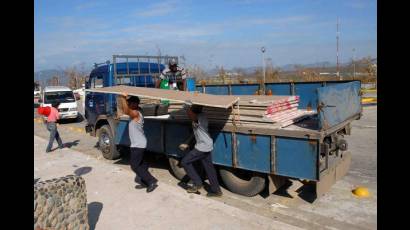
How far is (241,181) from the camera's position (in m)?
6.39

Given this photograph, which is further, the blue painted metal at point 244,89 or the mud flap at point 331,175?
the blue painted metal at point 244,89

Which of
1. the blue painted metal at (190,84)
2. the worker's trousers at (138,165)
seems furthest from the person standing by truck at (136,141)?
the blue painted metal at (190,84)

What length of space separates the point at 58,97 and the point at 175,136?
13790 mm

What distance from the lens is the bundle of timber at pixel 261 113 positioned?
5.73 metres

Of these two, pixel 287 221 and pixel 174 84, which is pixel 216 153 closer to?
pixel 287 221

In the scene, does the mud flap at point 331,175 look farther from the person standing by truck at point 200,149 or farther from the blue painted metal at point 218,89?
the blue painted metal at point 218,89

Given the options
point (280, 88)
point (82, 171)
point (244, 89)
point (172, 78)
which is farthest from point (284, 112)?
point (82, 171)

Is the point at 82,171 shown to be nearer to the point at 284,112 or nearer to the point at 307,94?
the point at 284,112

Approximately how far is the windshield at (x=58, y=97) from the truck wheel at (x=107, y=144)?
33.9ft

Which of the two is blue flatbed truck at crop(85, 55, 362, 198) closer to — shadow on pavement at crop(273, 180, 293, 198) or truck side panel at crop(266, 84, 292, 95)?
truck side panel at crop(266, 84, 292, 95)

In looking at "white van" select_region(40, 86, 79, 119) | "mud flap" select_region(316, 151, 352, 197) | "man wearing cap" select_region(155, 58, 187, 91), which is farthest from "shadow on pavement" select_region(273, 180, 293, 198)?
"white van" select_region(40, 86, 79, 119)

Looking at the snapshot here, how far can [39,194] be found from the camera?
12.3 ft
